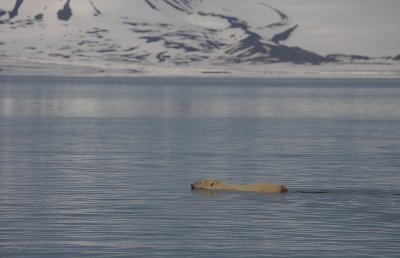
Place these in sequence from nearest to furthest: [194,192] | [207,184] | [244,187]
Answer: [244,187]
[194,192]
[207,184]

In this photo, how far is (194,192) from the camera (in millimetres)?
29250

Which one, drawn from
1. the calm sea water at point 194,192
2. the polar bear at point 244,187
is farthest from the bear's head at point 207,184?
the calm sea water at point 194,192

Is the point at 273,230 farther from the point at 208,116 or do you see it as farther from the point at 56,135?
the point at 208,116

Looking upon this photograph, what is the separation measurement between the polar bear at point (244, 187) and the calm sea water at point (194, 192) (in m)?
0.38

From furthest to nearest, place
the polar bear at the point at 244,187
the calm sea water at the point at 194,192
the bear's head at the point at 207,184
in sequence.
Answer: the bear's head at the point at 207,184, the polar bear at the point at 244,187, the calm sea water at the point at 194,192

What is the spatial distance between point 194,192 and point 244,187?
1315 mm

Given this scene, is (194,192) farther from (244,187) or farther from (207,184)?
(244,187)

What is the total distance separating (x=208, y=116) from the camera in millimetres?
70250

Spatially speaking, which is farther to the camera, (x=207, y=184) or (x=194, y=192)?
(x=207, y=184)

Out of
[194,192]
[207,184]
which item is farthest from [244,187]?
[194,192]

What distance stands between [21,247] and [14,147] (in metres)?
22.9

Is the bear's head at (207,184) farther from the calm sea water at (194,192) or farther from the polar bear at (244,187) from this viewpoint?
the calm sea water at (194,192)

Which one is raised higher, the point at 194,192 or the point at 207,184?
the point at 207,184

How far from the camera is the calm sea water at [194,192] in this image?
2167 centimetres
